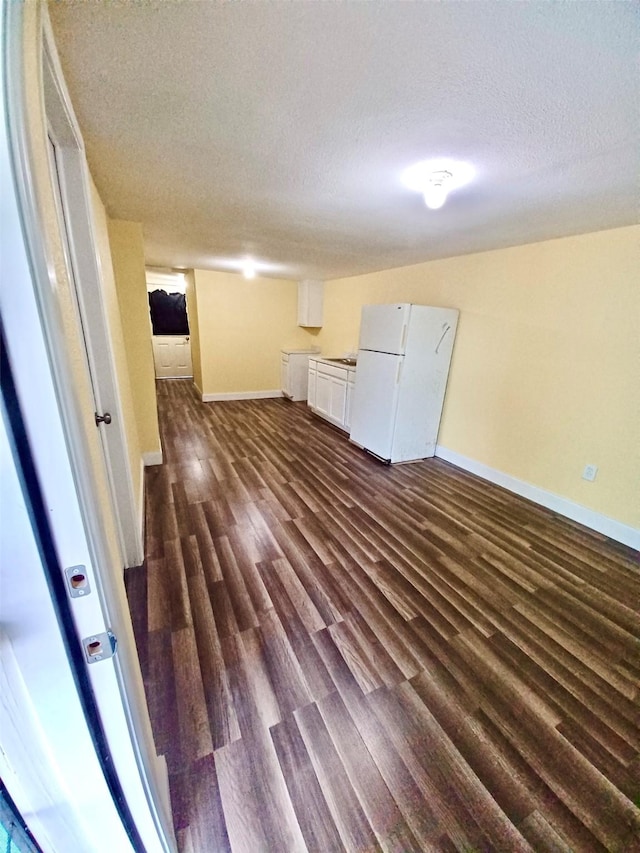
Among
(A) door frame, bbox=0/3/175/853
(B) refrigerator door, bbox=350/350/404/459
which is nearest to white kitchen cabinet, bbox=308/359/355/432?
(B) refrigerator door, bbox=350/350/404/459

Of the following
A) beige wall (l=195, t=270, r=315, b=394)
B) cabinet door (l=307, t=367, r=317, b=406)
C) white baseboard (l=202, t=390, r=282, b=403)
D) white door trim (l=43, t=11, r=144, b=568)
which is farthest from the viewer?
white baseboard (l=202, t=390, r=282, b=403)

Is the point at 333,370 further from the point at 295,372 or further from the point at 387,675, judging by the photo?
the point at 387,675

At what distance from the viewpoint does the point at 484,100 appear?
108 cm

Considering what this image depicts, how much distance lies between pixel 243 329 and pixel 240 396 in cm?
118

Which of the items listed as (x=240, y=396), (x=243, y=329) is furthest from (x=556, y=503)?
(x=243, y=329)

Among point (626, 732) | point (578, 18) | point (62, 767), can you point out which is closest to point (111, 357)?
point (62, 767)

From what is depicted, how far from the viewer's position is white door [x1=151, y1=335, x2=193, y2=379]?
6910mm

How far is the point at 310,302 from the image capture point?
220 inches

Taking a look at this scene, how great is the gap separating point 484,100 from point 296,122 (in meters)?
0.69

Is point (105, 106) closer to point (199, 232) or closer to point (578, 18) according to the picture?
point (578, 18)

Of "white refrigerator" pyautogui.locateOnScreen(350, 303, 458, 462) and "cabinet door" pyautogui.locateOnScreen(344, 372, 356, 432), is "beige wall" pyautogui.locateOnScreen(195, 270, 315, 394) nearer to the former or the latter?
"cabinet door" pyautogui.locateOnScreen(344, 372, 356, 432)

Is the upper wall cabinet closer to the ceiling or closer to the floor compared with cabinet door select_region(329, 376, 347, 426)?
closer to the ceiling

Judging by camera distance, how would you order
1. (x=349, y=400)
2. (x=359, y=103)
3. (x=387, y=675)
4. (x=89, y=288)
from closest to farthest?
(x=359, y=103) < (x=387, y=675) < (x=89, y=288) < (x=349, y=400)

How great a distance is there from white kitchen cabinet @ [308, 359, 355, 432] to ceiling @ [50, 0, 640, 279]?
2.19 meters
